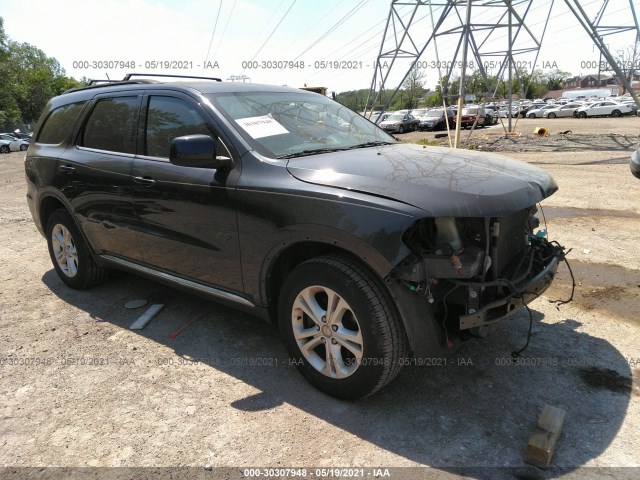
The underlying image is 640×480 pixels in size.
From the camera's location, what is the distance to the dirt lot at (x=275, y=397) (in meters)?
2.44

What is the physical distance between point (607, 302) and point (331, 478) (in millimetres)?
2953

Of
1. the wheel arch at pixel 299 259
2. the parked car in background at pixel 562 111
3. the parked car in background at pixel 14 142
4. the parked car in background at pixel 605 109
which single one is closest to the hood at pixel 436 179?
the wheel arch at pixel 299 259

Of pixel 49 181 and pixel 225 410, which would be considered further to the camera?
pixel 49 181

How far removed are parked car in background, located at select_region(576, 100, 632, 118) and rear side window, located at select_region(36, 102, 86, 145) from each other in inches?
1818

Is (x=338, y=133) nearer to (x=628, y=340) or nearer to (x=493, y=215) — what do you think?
(x=493, y=215)

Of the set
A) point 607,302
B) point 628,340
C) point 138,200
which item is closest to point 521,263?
point 628,340

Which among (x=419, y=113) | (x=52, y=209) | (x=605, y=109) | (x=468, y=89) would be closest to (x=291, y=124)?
(x=52, y=209)

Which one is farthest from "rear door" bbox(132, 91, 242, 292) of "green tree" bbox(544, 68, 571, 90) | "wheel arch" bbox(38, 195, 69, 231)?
"green tree" bbox(544, 68, 571, 90)

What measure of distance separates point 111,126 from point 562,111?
48341mm

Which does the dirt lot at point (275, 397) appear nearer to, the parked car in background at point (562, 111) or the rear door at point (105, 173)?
the rear door at point (105, 173)

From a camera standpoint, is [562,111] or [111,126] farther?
[562,111]

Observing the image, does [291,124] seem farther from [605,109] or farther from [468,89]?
[468,89]

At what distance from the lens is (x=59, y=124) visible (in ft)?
15.5

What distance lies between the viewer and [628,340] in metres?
3.39
